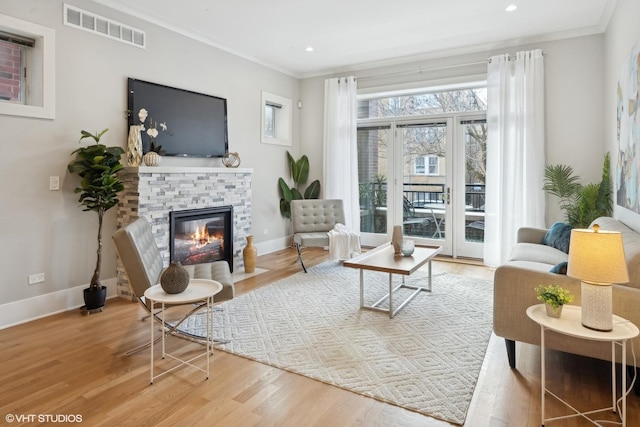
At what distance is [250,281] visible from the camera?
185 inches

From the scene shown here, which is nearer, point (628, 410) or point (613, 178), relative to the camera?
point (628, 410)

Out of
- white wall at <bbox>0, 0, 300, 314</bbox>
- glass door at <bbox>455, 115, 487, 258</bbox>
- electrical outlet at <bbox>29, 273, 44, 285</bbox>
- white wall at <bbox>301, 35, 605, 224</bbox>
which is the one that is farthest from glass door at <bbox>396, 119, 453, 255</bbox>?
electrical outlet at <bbox>29, 273, 44, 285</bbox>

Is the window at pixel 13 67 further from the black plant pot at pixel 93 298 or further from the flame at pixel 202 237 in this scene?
the flame at pixel 202 237

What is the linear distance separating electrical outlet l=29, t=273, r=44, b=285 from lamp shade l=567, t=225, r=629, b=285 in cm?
420

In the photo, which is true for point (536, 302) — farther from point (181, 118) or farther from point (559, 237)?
point (181, 118)

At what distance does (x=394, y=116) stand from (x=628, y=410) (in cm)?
507

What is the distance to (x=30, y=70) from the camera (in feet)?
11.5

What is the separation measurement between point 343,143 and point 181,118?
2774mm

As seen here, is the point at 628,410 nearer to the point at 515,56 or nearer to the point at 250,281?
the point at 250,281

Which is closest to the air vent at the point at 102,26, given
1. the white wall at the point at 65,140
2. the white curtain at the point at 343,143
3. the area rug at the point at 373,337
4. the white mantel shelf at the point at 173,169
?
the white wall at the point at 65,140

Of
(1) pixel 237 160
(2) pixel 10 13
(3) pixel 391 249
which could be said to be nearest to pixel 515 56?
(3) pixel 391 249

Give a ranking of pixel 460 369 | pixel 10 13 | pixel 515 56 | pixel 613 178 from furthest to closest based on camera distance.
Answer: pixel 515 56
pixel 613 178
pixel 10 13
pixel 460 369

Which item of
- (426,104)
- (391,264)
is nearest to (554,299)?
(391,264)

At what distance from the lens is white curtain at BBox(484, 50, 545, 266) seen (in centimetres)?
502
